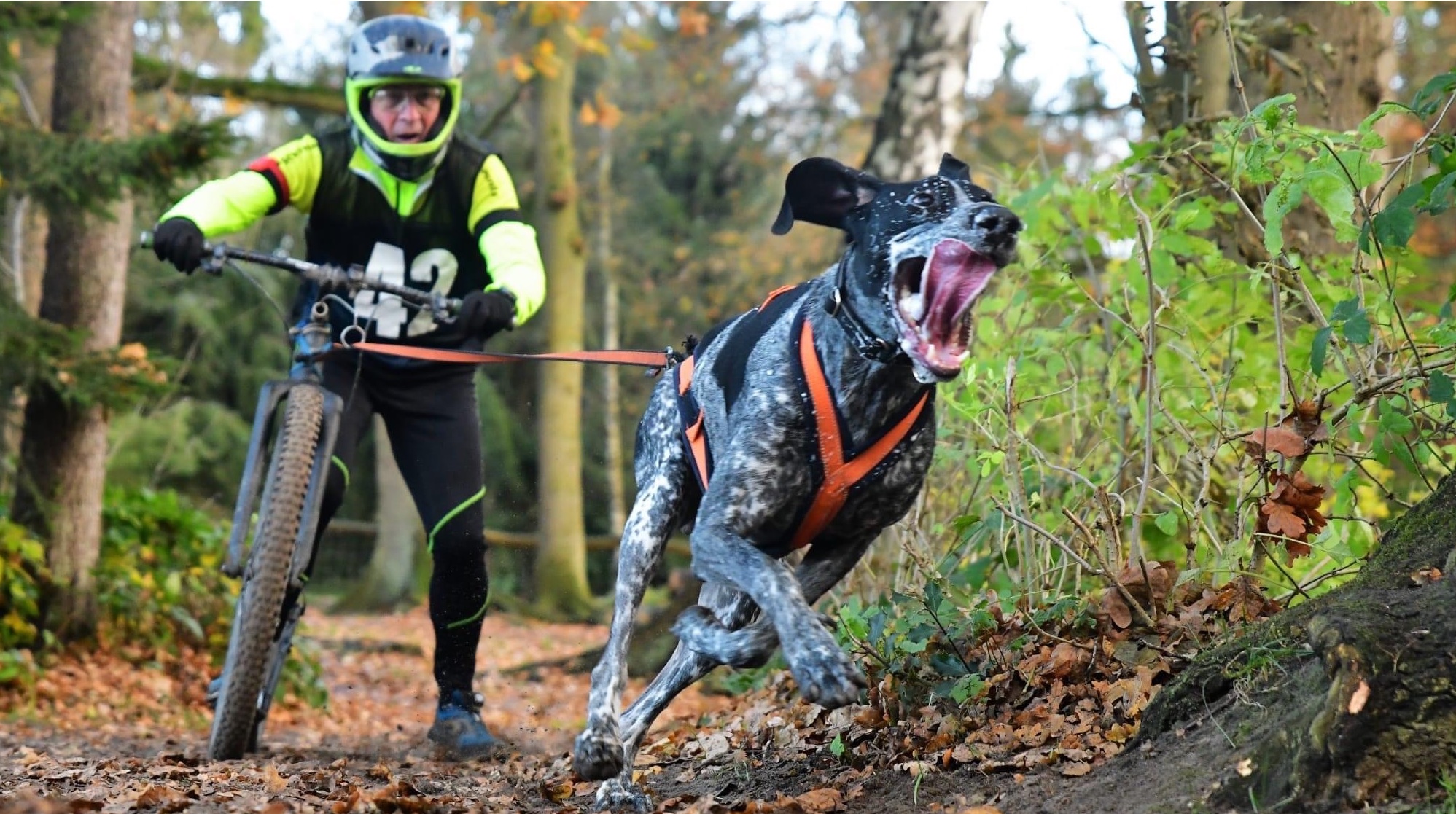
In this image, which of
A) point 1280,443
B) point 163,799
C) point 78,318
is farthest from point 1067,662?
point 78,318

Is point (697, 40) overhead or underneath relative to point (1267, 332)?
overhead

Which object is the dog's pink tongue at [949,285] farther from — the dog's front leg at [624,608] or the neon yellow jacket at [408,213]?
the neon yellow jacket at [408,213]

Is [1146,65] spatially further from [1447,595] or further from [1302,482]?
[1447,595]

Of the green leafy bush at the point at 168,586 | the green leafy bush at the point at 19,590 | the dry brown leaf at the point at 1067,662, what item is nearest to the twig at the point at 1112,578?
the dry brown leaf at the point at 1067,662

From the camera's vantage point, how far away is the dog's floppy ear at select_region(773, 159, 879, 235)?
3.61m

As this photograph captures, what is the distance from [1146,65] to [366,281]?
310 cm

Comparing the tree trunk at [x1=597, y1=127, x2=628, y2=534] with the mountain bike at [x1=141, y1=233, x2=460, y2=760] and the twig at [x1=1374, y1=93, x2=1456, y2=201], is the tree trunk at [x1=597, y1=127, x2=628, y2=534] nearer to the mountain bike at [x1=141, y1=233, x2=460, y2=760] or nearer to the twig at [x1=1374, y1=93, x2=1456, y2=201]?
the mountain bike at [x1=141, y1=233, x2=460, y2=760]

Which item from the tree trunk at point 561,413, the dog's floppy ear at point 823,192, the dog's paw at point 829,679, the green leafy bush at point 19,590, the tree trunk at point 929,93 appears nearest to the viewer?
the dog's paw at point 829,679

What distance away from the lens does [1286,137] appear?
3605 mm

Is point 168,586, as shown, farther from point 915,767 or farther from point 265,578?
point 915,767

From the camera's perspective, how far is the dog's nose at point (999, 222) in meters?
3.14

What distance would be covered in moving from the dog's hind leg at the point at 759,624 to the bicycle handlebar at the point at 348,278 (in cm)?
169

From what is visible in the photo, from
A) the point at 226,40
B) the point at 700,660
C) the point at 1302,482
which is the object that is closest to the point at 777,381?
the point at 700,660

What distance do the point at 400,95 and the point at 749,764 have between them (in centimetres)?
279
